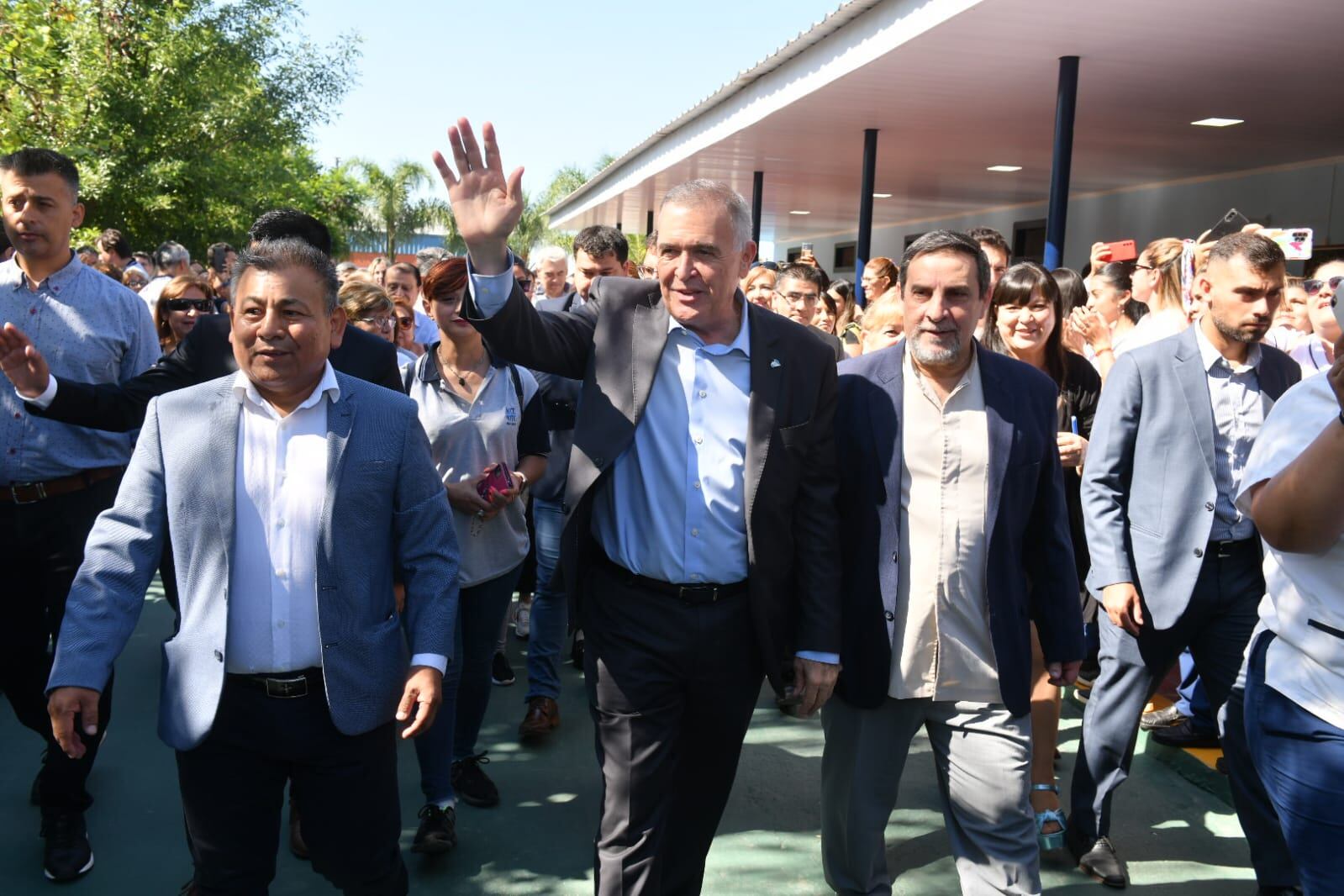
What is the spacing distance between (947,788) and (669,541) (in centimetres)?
117

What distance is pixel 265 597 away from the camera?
8.98 ft

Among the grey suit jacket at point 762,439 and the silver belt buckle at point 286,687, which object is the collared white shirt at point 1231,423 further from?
the silver belt buckle at point 286,687

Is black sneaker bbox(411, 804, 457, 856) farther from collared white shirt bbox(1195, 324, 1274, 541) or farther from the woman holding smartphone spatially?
collared white shirt bbox(1195, 324, 1274, 541)

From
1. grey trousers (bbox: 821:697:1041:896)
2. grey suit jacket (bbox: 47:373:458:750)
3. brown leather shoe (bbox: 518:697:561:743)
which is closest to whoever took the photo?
grey suit jacket (bbox: 47:373:458:750)

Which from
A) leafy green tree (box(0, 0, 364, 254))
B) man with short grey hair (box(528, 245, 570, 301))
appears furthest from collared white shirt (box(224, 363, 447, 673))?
leafy green tree (box(0, 0, 364, 254))

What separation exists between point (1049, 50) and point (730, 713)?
8.17m

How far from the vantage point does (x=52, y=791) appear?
12.6 feet

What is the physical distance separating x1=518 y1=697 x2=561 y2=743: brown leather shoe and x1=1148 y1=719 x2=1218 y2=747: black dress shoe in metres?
2.98

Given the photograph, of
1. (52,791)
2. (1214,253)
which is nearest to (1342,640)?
(1214,253)

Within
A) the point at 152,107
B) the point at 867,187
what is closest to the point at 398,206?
the point at 152,107

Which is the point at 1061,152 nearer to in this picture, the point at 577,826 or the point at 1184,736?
the point at 1184,736

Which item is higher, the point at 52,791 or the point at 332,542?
the point at 332,542

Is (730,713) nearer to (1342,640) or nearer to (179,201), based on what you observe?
(1342,640)

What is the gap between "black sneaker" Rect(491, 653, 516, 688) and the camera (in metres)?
5.96
